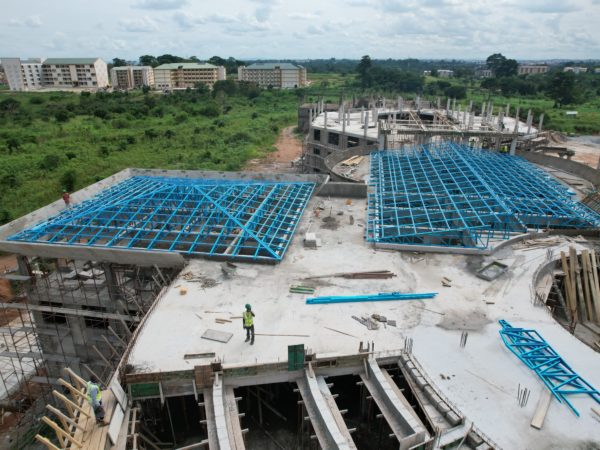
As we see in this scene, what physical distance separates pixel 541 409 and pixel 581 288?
11019mm

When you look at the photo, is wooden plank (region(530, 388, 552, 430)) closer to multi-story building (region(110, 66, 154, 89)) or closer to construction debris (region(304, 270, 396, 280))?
construction debris (region(304, 270, 396, 280))

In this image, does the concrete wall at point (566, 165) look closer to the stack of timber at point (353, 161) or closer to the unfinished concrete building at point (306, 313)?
the unfinished concrete building at point (306, 313)

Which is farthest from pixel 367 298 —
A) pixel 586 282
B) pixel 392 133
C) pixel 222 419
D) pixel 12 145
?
pixel 12 145

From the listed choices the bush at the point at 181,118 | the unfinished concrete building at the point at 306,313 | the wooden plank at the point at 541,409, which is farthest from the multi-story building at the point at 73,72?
the wooden plank at the point at 541,409

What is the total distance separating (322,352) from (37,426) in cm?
1703

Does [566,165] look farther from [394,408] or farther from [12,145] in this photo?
[12,145]

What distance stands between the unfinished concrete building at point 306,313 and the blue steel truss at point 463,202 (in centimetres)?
16

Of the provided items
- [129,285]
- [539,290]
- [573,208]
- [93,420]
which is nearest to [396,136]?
[573,208]

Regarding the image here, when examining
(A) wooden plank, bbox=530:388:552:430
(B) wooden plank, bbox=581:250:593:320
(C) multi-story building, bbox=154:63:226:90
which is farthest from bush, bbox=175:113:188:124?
(A) wooden plank, bbox=530:388:552:430

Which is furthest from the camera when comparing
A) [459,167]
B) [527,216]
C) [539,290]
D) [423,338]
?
[459,167]

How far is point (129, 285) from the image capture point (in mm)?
23125

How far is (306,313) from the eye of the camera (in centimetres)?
1819

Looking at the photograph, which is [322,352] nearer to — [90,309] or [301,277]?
[301,277]

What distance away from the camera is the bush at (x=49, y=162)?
56844mm
